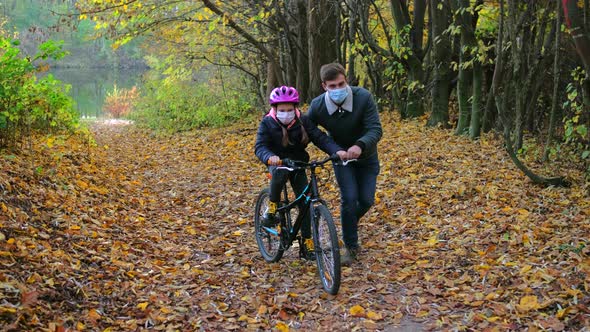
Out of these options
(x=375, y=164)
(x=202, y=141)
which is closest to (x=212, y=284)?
(x=375, y=164)

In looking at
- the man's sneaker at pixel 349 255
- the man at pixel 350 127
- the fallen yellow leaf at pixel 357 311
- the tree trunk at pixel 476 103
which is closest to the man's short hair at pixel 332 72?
the man at pixel 350 127

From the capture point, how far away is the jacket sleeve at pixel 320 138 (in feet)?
17.1

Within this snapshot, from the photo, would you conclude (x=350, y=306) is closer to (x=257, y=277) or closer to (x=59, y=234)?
(x=257, y=277)

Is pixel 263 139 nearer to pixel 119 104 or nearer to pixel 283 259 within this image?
pixel 283 259

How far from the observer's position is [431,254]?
568cm

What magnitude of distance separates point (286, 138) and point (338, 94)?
0.65 metres

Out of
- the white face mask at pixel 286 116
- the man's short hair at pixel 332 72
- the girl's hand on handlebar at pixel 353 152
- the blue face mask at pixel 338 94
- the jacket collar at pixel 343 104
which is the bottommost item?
the girl's hand on handlebar at pixel 353 152

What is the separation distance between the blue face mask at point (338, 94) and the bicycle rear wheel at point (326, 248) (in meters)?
1.05

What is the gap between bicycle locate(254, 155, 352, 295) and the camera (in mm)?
4743

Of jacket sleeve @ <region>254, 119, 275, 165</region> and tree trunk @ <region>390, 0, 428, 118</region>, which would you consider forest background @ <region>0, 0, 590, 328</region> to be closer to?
tree trunk @ <region>390, 0, 428, 118</region>

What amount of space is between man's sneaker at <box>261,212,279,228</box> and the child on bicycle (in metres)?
0.28

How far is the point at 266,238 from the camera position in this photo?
6.07 metres

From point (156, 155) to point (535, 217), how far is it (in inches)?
380

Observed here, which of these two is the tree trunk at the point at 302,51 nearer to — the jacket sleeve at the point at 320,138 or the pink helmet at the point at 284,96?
the jacket sleeve at the point at 320,138
